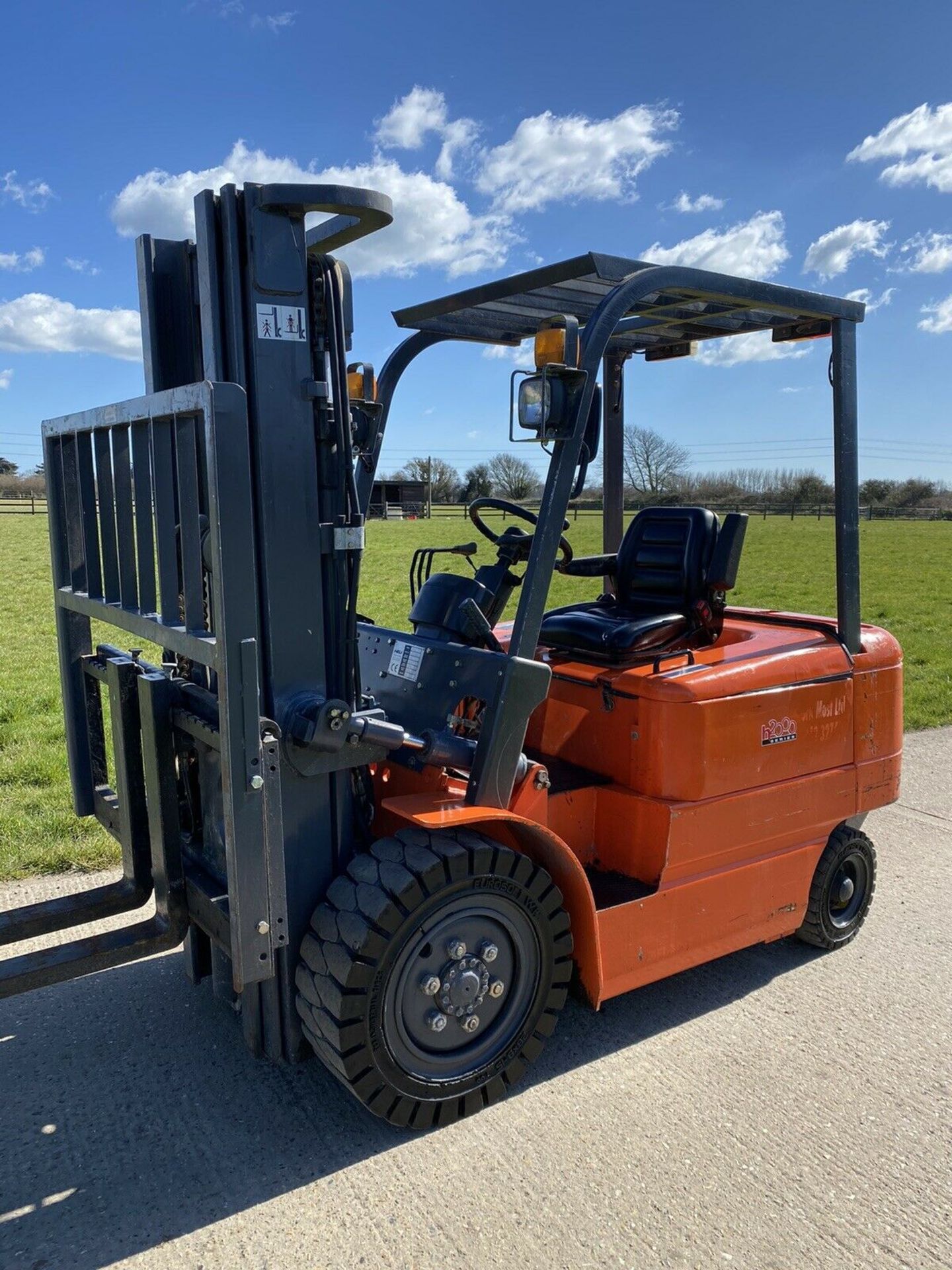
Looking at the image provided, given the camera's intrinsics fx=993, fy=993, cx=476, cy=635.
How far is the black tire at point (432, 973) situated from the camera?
2930 mm

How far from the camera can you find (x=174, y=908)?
127 inches

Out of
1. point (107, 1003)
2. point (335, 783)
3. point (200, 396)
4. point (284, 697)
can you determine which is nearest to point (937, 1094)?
point (335, 783)

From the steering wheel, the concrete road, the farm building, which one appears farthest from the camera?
the farm building

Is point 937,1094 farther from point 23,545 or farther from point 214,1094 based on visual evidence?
point 23,545

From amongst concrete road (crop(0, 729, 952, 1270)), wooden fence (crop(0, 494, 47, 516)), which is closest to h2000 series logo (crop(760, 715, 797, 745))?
concrete road (crop(0, 729, 952, 1270))

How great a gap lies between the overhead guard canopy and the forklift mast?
0.92 m

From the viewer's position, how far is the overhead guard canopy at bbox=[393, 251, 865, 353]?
354 cm

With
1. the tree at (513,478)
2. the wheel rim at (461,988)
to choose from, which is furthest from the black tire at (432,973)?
the tree at (513,478)

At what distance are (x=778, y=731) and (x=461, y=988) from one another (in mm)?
1691

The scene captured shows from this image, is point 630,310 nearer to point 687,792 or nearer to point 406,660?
point 406,660

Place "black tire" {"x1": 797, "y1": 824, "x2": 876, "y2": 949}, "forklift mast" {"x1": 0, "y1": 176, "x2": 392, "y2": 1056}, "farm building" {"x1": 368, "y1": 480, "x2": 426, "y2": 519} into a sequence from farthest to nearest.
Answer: "farm building" {"x1": 368, "y1": 480, "x2": 426, "y2": 519}
"black tire" {"x1": 797, "y1": 824, "x2": 876, "y2": 949}
"forklift mast" {"x1": 0, "y1": 176, "x2": 392, "y2": 1056}

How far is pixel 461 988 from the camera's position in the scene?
3.13m

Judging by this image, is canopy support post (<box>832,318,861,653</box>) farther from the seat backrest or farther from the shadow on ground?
the shadow on ground

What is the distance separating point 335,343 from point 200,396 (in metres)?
0.55
